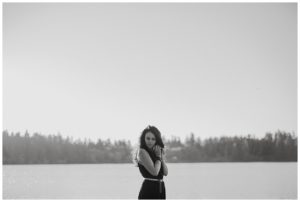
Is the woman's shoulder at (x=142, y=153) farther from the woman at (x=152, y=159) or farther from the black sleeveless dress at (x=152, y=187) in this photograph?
the black sleeveless dress at (x=152, y=187)

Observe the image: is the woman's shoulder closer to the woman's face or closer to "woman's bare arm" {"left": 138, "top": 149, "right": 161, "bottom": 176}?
"woman's bare arm" {"left": 138, "top": 149, "right": 161, "bottom": 176}

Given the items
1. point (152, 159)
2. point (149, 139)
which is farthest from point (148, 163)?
point (149, 139)

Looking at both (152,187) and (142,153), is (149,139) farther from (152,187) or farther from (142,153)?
(152,187)

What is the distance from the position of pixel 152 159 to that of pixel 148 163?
114mm

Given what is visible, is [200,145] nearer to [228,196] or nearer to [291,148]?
[291,148]

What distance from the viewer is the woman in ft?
14.1

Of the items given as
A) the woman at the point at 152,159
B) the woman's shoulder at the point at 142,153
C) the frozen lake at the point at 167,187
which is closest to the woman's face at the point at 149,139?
the woman at the point at 152,159

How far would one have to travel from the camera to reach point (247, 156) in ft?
398

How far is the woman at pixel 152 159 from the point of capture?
431cm

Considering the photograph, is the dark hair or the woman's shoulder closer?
the woman's shoulder

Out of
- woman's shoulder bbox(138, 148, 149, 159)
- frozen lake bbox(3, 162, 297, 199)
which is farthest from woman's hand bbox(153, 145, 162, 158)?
frozen lake bbox(3, 162, 297, 199)

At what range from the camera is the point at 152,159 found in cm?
434

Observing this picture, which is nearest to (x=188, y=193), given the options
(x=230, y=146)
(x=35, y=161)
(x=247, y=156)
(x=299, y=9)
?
(x=299, y=9)

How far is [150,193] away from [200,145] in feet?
358
